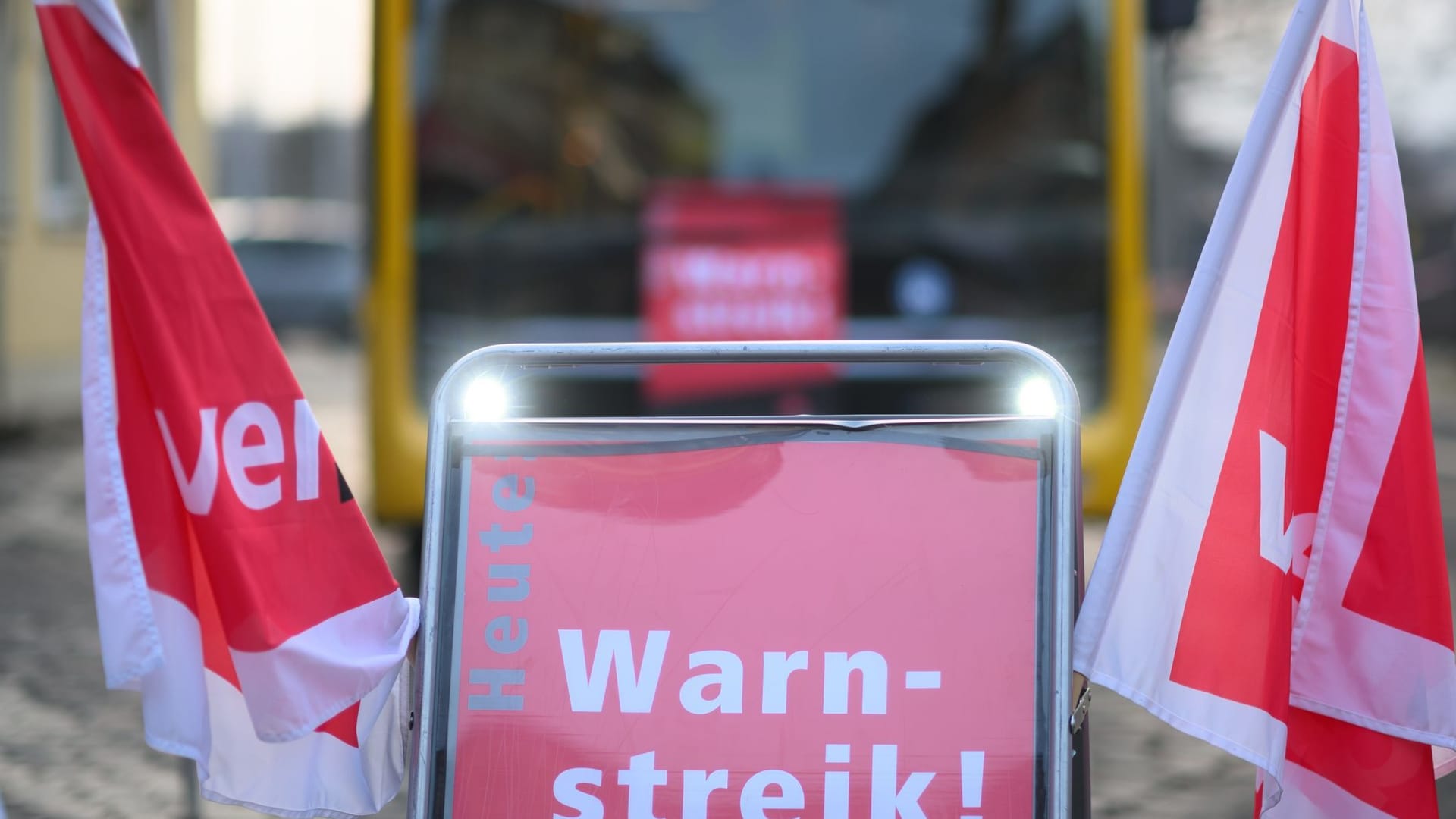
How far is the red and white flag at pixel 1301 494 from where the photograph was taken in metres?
2.91

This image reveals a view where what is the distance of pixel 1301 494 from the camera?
2986 millimetres

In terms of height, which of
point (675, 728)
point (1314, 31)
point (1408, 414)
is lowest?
point (675, 728)

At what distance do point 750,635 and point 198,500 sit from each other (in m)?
0.94

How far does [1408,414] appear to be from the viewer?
2961mm

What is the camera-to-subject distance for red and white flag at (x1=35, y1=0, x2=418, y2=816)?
9.55ft

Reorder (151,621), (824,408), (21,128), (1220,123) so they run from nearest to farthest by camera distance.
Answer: (151,621) < (824,408) < (21,128) < (1220,123)

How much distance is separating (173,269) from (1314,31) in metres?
1.96

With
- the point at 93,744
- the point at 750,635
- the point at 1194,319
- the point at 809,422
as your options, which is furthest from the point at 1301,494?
the point at 93,744

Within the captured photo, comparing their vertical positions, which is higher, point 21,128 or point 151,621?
point 21,128

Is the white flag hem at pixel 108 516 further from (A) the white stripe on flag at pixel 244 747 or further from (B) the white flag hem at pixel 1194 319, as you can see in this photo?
(B) the white flag hem at pixel 1194 319

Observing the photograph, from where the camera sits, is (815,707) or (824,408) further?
(824,408)

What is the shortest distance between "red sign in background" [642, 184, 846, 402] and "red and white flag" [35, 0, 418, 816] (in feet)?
11.8

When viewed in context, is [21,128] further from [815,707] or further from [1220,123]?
[1220,123]

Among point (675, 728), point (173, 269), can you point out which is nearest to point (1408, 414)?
point (675, 728)
